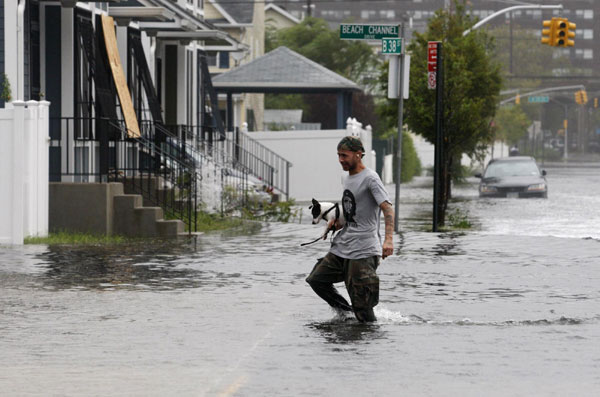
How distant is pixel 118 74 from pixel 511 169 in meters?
20.8

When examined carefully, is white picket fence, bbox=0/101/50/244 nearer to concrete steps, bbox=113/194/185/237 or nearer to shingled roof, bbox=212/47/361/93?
concrete steps, bbox=113/194/185/237

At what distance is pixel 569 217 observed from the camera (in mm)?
30172

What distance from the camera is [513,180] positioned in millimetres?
40906

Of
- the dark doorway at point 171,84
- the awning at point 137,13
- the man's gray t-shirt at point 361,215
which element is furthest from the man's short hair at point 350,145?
the dark doorway at point 171,84

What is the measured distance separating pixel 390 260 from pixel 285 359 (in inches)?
304

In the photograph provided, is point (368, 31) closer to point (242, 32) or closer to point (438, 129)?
point (438, 129)

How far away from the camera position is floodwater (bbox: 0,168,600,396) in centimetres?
866

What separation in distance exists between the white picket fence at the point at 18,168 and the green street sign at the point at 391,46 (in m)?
6.16

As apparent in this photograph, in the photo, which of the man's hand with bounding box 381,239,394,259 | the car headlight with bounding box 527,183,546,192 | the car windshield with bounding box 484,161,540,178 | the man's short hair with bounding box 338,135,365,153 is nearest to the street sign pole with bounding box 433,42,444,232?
the man's short hair with bounding box 338,135,365,153

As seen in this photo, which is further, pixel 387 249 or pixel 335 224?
pixel 335 224

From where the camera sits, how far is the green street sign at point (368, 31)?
21938 mm

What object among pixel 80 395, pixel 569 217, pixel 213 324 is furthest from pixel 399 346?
pixel 569 217

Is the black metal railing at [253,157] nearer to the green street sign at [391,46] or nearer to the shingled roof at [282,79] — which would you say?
the shingled roof at [282,79]

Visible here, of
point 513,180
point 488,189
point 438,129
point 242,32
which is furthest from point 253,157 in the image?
point 242,32
